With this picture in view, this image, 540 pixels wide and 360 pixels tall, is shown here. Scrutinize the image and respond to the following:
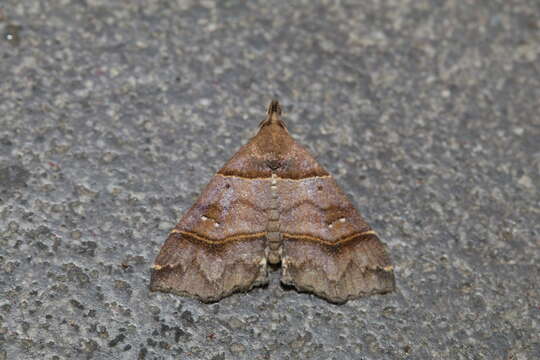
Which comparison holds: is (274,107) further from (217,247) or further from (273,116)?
(217,247)

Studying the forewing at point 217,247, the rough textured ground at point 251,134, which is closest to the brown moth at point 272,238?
the forewing at point 217,247

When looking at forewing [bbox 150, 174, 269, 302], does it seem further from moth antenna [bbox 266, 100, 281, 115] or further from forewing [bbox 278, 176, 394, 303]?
moth antenna [bbox 266, 100, 281, 115]

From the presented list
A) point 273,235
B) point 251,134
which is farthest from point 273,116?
point 273,235

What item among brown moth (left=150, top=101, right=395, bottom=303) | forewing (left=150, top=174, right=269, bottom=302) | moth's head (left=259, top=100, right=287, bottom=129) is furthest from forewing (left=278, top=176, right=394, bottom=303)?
moth's head (left=259, top=100, right=287, bottom=129)

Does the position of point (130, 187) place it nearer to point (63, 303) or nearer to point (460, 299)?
point (63, 303)

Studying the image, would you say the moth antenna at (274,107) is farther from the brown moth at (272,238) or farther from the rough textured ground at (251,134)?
the rough textured ground at (251,134)

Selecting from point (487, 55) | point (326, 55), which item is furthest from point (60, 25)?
point (487, 55)
